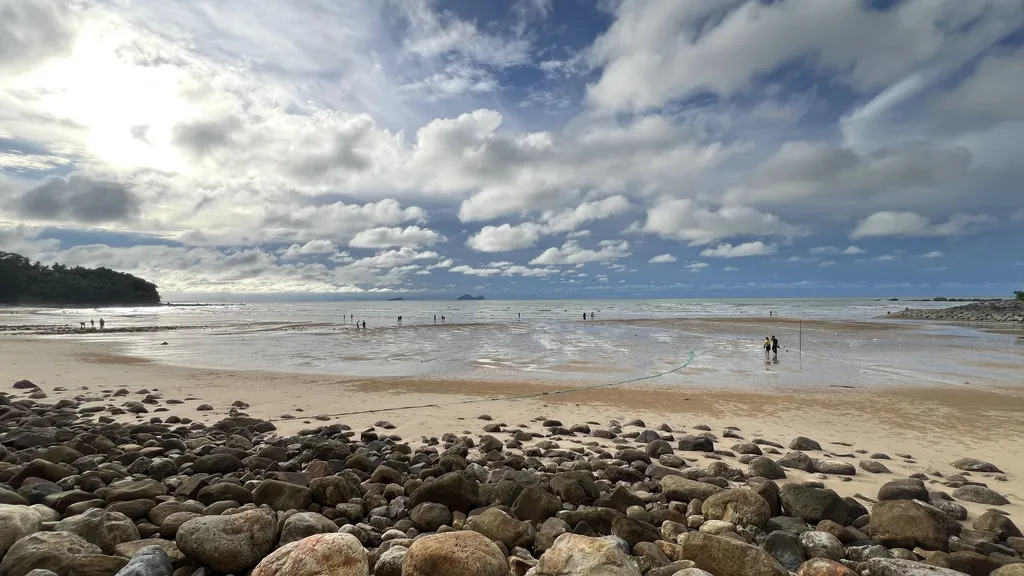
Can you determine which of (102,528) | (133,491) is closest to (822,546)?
(102,528)

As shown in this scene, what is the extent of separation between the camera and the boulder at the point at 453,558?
3.98m

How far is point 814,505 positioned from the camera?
5750 millimetres

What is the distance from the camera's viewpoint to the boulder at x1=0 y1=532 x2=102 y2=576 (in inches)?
160

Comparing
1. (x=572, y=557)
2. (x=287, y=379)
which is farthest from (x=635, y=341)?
(x=572, y=557)

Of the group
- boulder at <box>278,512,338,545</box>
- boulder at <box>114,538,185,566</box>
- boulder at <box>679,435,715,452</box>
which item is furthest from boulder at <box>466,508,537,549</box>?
boulder at <box>679,435,715,452</box>

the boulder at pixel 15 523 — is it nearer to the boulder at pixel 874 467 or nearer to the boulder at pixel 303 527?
the boulder at pixel 303 527

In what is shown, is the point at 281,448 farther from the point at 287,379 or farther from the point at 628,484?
the point at 287,379

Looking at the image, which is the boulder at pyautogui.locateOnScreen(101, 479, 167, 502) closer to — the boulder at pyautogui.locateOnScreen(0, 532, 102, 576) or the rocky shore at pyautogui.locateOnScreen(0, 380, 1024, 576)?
the rocky shore at pyautogui.locateOnScreen(0, 380, 1024, 576)

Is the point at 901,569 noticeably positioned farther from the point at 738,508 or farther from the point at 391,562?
the point at 391,562

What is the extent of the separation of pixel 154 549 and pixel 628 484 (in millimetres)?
5711

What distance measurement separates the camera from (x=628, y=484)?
7121 mm

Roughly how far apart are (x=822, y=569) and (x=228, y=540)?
5.39 metres

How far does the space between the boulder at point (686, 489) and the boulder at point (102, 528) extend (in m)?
6.18

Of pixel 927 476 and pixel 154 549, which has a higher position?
pixel 154 549
